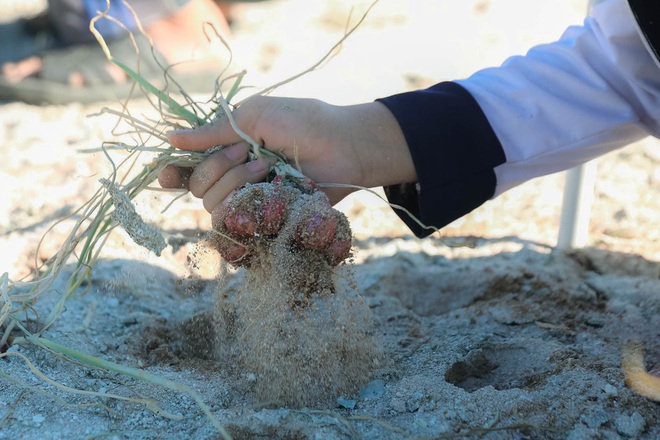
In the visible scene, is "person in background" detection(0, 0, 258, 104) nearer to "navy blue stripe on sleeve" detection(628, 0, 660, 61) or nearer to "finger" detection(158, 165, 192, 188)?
"finger" detection(158, 165, 192, 188)

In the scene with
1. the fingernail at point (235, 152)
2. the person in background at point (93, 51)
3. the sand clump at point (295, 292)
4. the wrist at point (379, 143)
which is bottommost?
the sand clump at point (295, 292)

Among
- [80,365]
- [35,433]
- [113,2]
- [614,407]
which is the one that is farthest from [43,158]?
[614,407]

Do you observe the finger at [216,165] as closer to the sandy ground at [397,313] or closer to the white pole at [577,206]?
the sandy ground at [397,313]

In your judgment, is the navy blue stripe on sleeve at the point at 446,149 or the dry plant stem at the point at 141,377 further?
the navy blue stripe on sleeve at the point at 446,149

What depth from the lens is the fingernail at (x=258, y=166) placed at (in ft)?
5.18

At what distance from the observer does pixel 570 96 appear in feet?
5.68

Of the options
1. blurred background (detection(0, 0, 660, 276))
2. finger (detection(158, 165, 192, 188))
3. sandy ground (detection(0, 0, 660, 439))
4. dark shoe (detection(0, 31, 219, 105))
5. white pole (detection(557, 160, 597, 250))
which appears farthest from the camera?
dark shoe (detection(0, 31, 219, 105))

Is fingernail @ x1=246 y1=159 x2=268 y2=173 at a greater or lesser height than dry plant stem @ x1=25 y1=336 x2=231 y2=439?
greater

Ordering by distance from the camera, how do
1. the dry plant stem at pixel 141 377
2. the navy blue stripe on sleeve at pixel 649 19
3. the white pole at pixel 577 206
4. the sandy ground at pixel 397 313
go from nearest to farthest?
the dry plant stem at pixel 141 377
the sandy ground at pixel 397 313
the navy blue stripe on sleeve at pixel 649 19
the white pole at pixel 577 206

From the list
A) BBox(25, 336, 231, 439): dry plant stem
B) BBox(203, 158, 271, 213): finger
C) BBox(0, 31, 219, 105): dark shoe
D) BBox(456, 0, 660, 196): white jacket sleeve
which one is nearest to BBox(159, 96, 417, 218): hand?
BBox(203, 158, 271, 213): finger

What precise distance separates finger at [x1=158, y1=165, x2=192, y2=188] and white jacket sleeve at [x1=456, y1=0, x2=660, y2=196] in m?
0.70

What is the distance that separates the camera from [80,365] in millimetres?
1529

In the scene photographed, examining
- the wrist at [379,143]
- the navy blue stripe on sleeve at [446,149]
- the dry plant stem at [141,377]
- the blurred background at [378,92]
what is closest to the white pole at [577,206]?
the blurred background at [378,92]

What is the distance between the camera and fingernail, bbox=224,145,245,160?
5.24 feet
